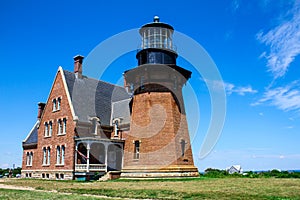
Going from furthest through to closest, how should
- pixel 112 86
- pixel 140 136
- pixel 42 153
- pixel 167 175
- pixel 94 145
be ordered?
pixel 112 86
pixel 42 153
pixel 94 145
pixel 140 136
pixel 167 175

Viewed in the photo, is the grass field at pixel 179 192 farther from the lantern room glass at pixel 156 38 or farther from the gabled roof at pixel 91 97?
the lantern room glass at pixel 156 38

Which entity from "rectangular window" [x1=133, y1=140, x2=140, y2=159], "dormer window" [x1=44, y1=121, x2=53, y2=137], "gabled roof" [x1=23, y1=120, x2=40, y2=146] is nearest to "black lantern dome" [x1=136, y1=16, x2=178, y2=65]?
"rectangular window" [x1=133, y1=140, x2=140, y2=159]

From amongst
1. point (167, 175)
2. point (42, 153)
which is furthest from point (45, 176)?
point (167, 175)

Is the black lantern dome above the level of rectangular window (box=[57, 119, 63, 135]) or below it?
above

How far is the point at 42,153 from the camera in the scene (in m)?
30.6

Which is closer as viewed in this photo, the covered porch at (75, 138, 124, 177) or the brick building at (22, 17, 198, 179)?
the brick building at (22, 17, 198, 179)

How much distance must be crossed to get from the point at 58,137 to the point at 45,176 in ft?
14.1

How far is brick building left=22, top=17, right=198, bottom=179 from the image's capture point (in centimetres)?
2470

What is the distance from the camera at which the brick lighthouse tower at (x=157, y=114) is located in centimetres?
2430

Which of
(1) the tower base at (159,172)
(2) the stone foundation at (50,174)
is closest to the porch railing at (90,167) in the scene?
(2) the stone foundation at (50,174)

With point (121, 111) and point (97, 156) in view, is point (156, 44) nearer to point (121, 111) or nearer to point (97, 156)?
point (121, 111)

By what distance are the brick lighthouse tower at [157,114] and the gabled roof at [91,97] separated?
400 cm

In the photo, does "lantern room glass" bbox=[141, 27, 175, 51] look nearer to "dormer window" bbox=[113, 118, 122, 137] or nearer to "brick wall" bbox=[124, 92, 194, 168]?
"brick wall" bbox=[124, 92, 194, 168]

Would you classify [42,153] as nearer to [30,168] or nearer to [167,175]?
[30,168]
